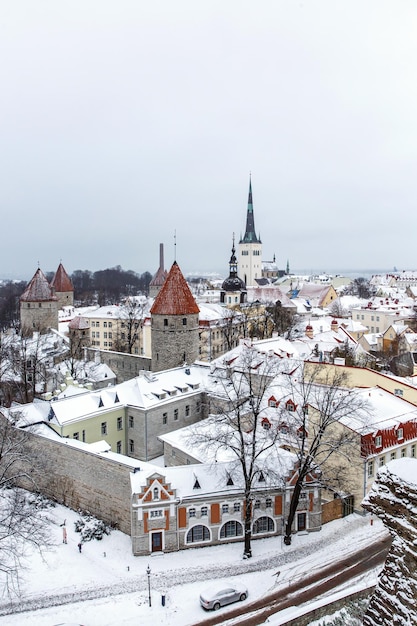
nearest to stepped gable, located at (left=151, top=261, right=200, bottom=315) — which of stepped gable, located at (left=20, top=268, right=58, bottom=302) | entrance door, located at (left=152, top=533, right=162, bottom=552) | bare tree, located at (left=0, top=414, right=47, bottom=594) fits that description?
bare tree, located at (left=0, top=414, right=47, bottom=594)

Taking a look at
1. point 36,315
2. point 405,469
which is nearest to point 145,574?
point 405,469

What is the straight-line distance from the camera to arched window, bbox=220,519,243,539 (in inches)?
780

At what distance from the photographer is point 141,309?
55625 millimetres

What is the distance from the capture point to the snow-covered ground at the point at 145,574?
1554cm

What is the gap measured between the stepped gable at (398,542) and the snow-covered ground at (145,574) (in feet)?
39.2

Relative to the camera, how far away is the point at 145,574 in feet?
57.9

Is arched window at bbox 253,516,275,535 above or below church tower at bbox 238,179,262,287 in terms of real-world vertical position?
below

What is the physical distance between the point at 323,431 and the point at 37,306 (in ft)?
126

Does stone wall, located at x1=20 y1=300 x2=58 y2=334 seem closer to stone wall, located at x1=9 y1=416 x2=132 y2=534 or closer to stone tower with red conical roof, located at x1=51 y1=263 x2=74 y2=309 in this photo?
stone tower with red conical roof, located at x1=51 y1=263 x2=74 y2=309

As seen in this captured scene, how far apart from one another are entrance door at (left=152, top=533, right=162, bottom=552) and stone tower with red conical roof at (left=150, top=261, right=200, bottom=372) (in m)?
15.7

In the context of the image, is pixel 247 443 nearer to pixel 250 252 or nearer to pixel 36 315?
pixel 36 315

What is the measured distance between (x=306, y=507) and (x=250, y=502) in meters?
2.72

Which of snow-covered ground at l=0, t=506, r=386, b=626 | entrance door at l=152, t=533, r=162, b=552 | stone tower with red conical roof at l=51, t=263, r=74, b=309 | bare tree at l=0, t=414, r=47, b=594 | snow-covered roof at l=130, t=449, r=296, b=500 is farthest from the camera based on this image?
stone tower with red conical roof at l=51, t=263, r=74, b=309

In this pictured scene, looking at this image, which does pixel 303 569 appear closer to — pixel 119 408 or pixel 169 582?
pixel 169 582
